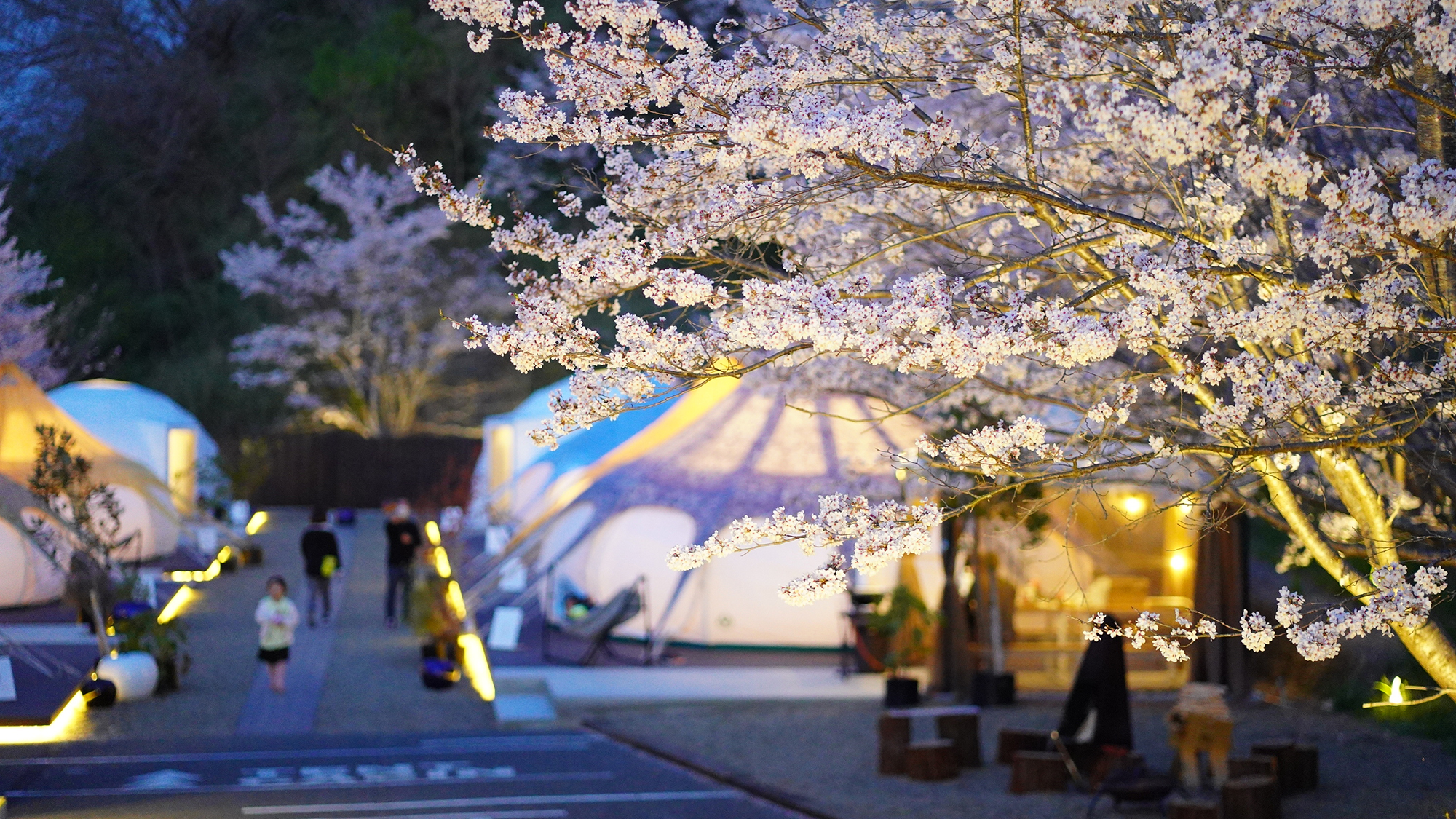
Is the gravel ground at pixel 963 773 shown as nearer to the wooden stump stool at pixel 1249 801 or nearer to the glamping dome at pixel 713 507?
the wooden stump stool at pixel 1249 801

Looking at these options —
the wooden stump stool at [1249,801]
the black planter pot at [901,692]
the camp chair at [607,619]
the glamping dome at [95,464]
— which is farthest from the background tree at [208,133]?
A: the wooden stump stool at [1249,801]

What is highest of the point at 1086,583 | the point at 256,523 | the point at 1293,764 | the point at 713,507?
the point at 256,523

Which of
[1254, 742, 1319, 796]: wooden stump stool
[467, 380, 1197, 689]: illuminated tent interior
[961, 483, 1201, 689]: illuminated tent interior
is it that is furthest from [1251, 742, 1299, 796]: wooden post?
[467, 380, 1197, 689]: illuminated tent interior

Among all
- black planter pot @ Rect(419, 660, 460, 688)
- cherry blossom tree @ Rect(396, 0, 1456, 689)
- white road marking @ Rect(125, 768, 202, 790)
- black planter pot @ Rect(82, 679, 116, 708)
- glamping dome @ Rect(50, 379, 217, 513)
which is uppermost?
glamping dome @ Rect(50, 379, 217, 513)

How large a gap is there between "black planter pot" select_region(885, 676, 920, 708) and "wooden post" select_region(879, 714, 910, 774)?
275 centimetres

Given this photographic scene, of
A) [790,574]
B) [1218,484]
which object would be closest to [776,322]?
[1218,484]

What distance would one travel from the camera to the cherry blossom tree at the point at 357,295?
3675cm

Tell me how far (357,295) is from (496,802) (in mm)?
29673

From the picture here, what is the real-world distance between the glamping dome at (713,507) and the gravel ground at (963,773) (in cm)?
326

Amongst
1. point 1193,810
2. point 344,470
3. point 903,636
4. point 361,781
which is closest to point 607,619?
point 903,636

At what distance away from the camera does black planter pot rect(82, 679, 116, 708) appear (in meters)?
11.8

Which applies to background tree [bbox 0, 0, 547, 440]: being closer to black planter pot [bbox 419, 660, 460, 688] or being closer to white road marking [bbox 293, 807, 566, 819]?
black planter pot [bbox 419, 660, 460, 688]

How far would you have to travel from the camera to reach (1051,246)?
5422mm

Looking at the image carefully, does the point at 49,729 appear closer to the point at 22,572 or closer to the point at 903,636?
the point at 903,636
